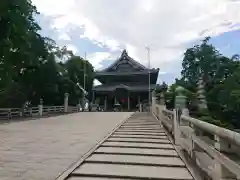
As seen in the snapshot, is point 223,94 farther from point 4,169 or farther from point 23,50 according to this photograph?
point 4,169

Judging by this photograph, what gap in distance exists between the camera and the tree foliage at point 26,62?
1602 centimetres

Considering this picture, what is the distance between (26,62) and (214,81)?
20.7 m

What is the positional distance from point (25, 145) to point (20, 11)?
1124 centimetres

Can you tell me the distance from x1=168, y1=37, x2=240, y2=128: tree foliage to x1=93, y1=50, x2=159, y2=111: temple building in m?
4.10

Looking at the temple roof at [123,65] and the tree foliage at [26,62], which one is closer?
the tree foliage at [26,62]

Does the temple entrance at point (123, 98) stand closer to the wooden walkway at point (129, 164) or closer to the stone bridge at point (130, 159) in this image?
the stone bridge at point (130, 159)

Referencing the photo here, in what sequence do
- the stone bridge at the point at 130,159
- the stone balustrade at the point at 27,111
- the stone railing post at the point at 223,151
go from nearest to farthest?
the stone railing post at the point at 223,151 → the stone bridge at the point at 130,159 → the stone balustrade at the point at 27,111

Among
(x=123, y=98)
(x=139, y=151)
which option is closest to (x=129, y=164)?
(x=139, y=151)

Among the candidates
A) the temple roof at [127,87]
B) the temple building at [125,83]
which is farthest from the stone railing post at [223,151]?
the temple building at [125,83]

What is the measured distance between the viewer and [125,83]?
123 feet

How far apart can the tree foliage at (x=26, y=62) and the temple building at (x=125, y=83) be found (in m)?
4.33

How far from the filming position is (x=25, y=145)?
6562 mm

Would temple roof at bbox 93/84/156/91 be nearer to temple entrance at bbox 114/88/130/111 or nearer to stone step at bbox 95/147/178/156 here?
temple entrance at bbox 114/88/130/111

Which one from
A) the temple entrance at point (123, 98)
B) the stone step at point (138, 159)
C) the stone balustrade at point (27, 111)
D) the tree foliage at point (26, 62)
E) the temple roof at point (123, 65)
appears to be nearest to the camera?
the stone step at point (138, 159)
